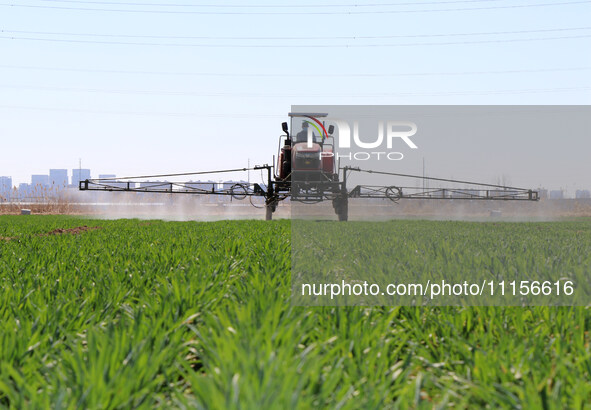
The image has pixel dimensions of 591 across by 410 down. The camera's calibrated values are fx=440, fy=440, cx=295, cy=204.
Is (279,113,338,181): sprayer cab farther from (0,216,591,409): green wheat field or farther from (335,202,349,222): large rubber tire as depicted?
(0,216,591,409): green wheat field

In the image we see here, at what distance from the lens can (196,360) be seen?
217 cm

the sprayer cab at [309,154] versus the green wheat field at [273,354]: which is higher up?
the sprayer cab at [309,154]

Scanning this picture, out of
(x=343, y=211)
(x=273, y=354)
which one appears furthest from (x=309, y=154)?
(x=273, y=354)

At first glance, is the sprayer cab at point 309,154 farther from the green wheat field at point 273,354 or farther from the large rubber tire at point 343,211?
the green wheat field at point 273,354

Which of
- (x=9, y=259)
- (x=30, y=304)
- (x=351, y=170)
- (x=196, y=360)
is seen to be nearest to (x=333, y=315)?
(x=196, y=360)

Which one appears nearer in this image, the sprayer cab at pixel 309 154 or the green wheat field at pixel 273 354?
the green wheat field at pixel 273 354

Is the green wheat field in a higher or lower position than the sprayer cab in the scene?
lower

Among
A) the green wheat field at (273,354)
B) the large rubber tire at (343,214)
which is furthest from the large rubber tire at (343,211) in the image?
the green wheat field at (273,354)

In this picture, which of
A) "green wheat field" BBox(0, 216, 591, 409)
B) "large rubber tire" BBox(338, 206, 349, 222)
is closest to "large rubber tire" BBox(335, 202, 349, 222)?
"large rubber tire" BBox(338, 206, 349, 222)

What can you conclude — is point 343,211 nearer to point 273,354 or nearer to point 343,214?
point 343,214

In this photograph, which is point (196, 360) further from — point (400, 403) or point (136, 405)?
point (400, 403)

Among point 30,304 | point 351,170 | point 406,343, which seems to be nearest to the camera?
point 406,343

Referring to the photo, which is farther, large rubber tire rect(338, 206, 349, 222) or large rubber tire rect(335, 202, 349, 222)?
large rubber tire rect(338, 206, 349, 222)

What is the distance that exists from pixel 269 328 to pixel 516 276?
268cm
